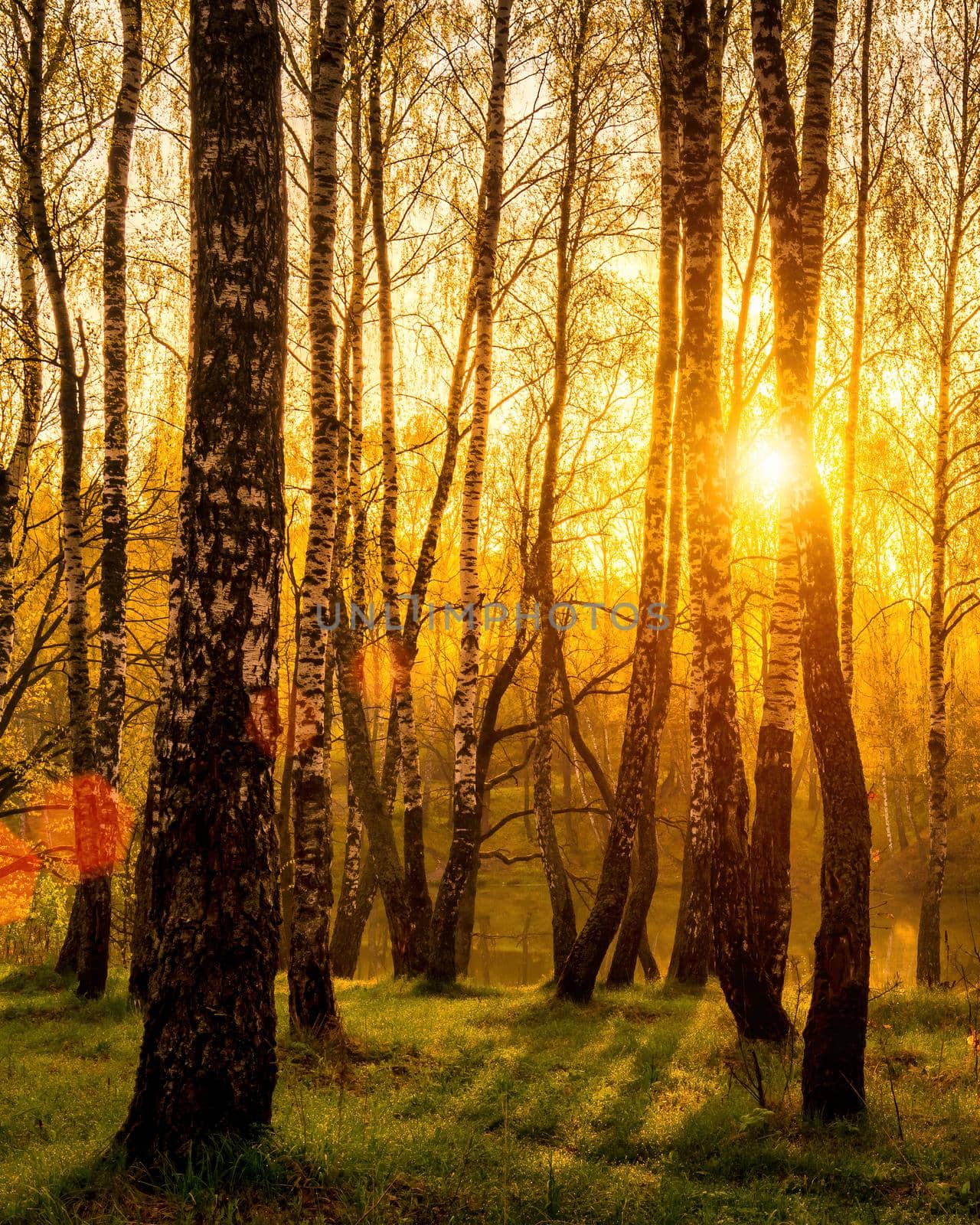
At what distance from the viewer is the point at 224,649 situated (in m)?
3.93

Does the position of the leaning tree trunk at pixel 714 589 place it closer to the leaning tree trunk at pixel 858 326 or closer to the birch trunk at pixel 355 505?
the birch trunk at pixel 355 505

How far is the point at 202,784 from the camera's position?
A: 382 centimetres

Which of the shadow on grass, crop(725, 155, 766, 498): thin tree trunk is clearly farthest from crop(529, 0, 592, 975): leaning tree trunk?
the shadow on grass

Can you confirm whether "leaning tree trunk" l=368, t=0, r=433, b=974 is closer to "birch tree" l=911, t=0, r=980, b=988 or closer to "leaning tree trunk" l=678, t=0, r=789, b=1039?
"leaning tree trunk" l=678, t=0, r=789, b=1039

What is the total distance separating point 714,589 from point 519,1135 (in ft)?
14.5

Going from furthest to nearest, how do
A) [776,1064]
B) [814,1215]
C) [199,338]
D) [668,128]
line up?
1. [668,128]
2. [776,1064]
3. [199,338]
4. [814,1215]

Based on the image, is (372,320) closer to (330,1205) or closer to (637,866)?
(637,866)

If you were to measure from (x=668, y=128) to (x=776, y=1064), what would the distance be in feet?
31.7

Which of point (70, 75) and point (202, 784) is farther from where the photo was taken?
point (70, 75)

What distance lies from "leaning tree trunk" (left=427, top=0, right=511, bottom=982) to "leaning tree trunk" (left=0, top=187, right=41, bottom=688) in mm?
4936

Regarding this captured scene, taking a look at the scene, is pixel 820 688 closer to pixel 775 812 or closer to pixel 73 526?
pixel 775 812

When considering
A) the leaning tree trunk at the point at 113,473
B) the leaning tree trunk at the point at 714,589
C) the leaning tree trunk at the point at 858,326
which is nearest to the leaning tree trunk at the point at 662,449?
the leaning tree trunk at the point at 714,589

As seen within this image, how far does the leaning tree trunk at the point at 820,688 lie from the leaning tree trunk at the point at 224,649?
3069mm

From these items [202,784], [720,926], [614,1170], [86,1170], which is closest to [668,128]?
[720,926]
